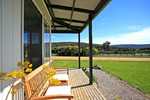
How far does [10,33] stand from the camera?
389 cm

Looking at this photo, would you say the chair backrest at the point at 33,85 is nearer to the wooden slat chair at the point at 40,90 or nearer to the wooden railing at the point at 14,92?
the wooden slat chair at the point at 40,90

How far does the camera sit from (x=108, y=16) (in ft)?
155

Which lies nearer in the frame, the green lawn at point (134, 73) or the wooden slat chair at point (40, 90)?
the wooden slat chair at point (40, 90)

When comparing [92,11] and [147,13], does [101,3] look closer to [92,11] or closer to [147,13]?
[92,11]

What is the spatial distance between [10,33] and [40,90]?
2.56 m

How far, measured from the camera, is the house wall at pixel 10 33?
3.53m

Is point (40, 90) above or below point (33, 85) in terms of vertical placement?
below

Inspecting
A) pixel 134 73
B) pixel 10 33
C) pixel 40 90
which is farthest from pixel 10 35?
pixel 134 73

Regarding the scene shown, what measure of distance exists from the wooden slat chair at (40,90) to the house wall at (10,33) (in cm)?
48

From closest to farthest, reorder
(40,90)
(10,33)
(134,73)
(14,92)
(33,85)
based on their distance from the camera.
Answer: (14,92), (10,33), (33,85), (40,90), (134,73)

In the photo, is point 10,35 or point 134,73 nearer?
point 10,35

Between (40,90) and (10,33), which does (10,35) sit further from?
(40,90)

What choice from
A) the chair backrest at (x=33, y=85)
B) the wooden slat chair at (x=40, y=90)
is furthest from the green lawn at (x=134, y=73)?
the chair backrest at (x=33, y=85)

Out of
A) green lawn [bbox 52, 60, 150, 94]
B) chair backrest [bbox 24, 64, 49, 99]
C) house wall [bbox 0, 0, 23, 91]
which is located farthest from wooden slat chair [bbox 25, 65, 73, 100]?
green lawn [bbox 52, 60, 150, 94]
